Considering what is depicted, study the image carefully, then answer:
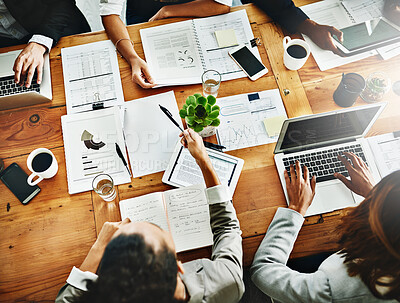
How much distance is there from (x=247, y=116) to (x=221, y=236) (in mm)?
552

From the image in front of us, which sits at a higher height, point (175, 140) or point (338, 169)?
point (175, 140)

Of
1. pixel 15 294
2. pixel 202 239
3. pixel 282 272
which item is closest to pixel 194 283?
pixel 202 239

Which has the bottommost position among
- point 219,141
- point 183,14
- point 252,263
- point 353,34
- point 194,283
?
point 252,263

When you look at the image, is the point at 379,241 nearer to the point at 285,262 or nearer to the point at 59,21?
the point at 285,262

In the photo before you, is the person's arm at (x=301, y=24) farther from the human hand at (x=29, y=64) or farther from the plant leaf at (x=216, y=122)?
A: the human hand at (x=29, y=64)

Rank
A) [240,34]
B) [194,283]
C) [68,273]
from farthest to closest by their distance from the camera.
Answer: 1. [240,34]
2. [68,273]
3. [194,283]

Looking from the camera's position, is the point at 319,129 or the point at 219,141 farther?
the point at 219,141

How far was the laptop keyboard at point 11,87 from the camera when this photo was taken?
4.03 feet

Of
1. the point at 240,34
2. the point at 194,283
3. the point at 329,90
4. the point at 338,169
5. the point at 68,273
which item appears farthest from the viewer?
the point at 240,34

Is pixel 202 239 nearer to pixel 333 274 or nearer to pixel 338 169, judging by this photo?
pixel 333 274

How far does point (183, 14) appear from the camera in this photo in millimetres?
1416

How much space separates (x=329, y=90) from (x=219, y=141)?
1.94 feet

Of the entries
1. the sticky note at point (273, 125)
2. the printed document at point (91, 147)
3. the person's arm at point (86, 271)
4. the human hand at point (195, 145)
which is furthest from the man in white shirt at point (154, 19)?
the person's arm at point (86, 271)

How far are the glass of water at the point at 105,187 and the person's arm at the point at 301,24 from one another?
1133mm
